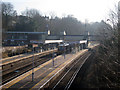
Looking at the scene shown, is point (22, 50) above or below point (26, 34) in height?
below

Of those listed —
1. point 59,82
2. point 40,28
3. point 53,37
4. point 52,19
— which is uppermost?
point 52,19

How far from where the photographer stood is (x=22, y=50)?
24141 mm

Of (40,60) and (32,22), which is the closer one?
(40,60)

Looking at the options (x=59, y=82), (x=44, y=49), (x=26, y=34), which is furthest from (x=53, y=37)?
(x=59, y=82)

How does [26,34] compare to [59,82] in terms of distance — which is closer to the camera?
[59,82]

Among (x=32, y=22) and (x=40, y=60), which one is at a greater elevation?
(x=32, y=22)

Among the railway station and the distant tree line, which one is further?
the distant tree line

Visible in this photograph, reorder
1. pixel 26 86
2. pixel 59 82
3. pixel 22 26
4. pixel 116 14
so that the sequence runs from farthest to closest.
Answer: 1. pixel 22 26
2. pixel 59 82
3. pixel 26 86
4. pixel 116 14

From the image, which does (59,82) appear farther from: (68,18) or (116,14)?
(68,18)

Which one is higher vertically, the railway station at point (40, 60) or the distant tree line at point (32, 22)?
the distant tree line at point (32, 22)

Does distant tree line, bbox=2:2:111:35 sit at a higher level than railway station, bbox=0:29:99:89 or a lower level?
higher

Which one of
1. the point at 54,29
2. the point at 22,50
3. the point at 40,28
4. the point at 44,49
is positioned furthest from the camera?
the point at 54,29

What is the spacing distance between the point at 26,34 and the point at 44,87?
100 ft

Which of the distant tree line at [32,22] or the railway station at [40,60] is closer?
the railway station at [40,60]
